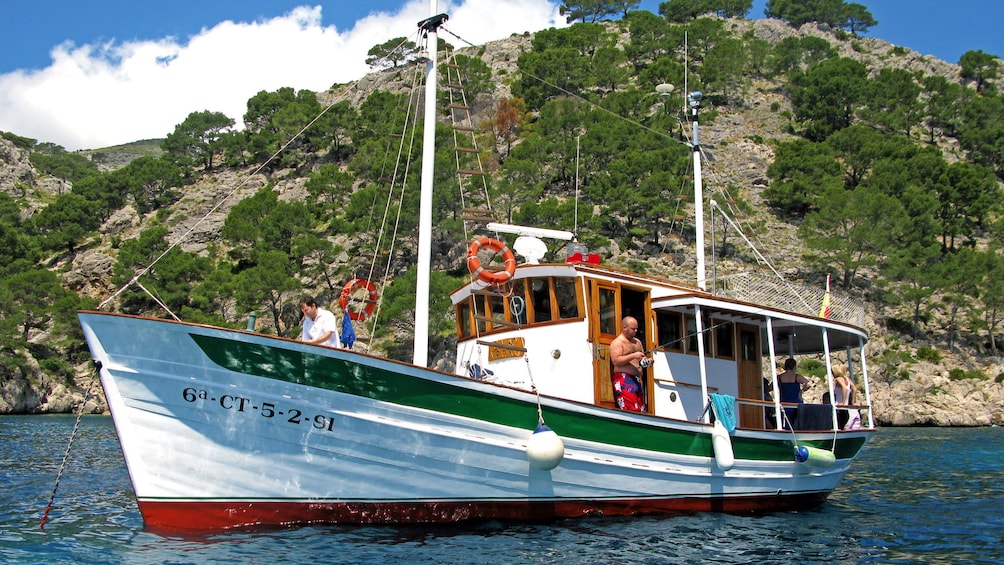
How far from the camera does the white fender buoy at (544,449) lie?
745 cm

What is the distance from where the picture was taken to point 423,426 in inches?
294

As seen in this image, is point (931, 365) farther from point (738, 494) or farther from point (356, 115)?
point (356, 115)

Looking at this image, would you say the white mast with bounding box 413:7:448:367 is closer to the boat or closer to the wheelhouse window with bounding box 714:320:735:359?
the boat

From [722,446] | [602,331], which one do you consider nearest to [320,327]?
[602,331]

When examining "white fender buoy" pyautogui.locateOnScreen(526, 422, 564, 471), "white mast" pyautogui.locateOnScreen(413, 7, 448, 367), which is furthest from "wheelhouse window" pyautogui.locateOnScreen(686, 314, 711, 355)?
"white mast" pyautogui.locateOnScreen(413, 7, 448, 367)

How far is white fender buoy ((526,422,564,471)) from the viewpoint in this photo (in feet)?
24.5

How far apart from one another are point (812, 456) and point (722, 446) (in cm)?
186

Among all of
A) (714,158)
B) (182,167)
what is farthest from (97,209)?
(714,158)

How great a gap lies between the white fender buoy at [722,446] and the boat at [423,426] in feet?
0.06

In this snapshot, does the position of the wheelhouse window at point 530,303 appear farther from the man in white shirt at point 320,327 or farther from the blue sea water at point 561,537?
the blue sea water at point 561,537

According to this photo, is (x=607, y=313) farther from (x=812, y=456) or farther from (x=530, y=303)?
(x=812, y=456)

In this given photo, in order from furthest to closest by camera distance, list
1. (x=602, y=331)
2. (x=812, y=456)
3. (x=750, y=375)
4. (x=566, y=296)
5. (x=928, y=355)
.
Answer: (x=928, y=355) → (x=750, y=375) → (x=812, y=456) → (x=566, y=296) → (x=602, y=331)

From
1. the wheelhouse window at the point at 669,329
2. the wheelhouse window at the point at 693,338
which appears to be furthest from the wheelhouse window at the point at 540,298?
the wheelhouse window at the point at 693,338

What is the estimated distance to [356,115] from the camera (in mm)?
65625
